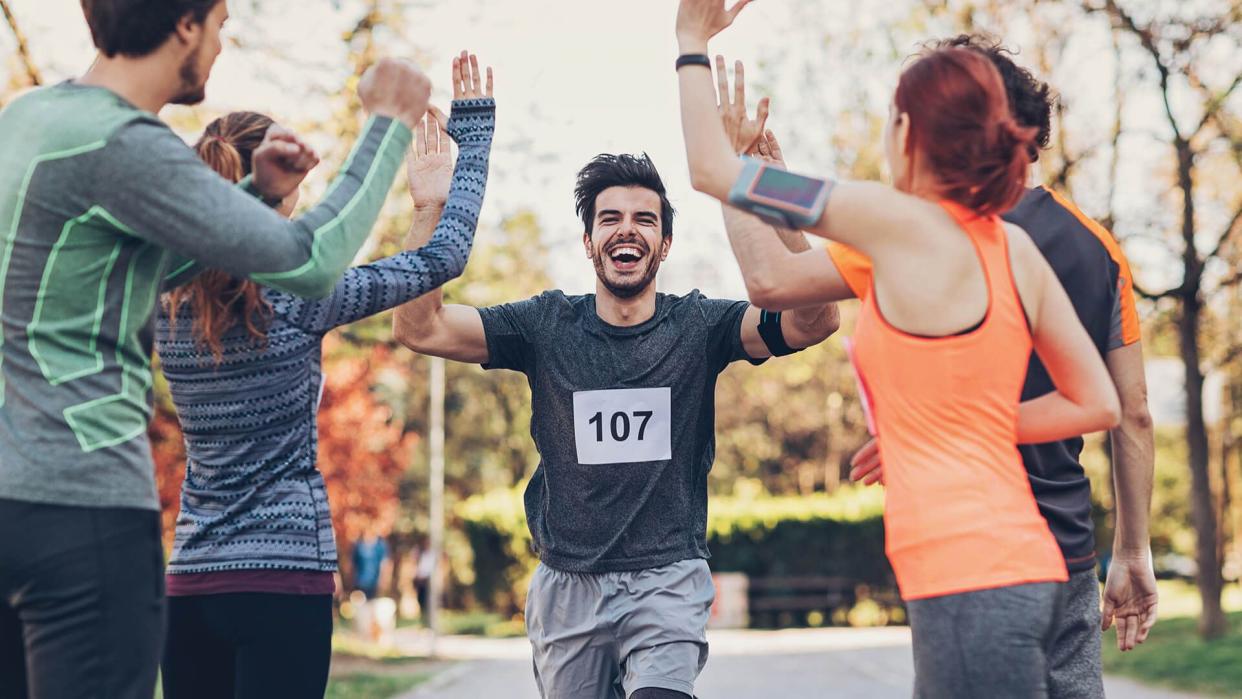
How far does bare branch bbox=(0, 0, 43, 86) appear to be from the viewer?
13438 millimetres

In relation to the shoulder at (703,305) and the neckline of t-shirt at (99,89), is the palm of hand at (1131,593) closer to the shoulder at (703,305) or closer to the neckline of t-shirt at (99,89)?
the shoulder at (703,305)

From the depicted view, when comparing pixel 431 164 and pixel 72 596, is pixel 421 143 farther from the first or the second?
pixel 72 596

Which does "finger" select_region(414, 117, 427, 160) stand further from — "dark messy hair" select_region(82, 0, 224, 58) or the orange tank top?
the orange tank top

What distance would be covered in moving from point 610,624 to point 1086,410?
224cm

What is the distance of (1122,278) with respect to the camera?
3.81 meters

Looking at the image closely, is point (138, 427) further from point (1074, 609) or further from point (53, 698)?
point (1074, 609)

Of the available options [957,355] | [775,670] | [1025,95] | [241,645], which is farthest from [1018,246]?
[775,670]

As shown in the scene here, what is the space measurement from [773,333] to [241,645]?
2.13 m

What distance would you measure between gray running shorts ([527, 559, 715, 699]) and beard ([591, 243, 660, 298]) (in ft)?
3.19

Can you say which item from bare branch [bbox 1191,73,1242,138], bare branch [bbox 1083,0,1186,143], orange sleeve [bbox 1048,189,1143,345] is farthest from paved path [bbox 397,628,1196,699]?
orange sleeve [bbox 1048,189,1143,345]

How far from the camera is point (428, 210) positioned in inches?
180

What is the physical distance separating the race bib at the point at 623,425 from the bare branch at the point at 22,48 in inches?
409

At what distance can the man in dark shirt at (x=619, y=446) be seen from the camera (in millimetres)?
4934

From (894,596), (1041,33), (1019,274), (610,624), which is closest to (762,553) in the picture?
(894,596)
